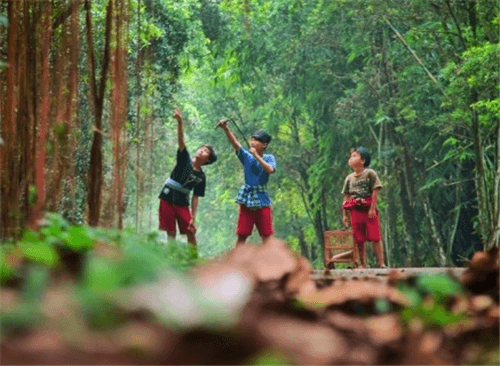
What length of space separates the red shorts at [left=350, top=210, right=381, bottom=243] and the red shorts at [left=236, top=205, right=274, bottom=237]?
4.35ft

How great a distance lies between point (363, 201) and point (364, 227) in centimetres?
36

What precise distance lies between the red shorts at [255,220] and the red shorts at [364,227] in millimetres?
1325

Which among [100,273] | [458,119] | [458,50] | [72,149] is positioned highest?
[458,50]

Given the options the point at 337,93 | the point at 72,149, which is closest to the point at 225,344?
the point at 72,149

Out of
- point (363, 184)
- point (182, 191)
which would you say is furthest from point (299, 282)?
point (363, 184)

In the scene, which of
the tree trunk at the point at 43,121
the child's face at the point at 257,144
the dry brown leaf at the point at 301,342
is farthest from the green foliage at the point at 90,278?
the child's face at the point at 257,144

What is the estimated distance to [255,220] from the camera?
10961mm

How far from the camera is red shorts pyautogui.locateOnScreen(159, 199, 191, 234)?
11.0m

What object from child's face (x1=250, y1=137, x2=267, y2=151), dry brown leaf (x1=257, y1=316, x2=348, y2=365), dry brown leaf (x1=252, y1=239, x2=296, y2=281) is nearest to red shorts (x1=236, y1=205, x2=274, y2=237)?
child's face (x1=250, y1=137, x2=267, y2=151)

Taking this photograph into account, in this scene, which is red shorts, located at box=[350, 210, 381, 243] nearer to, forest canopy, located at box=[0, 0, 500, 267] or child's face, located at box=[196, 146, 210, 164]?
child's face, located at box=[196, 146, 210, 164]

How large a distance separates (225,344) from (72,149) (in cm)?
567

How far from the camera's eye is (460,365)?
6.06ft

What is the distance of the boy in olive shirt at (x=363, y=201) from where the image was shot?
11617 millimetres

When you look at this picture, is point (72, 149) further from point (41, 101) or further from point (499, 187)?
point (499, 187)
